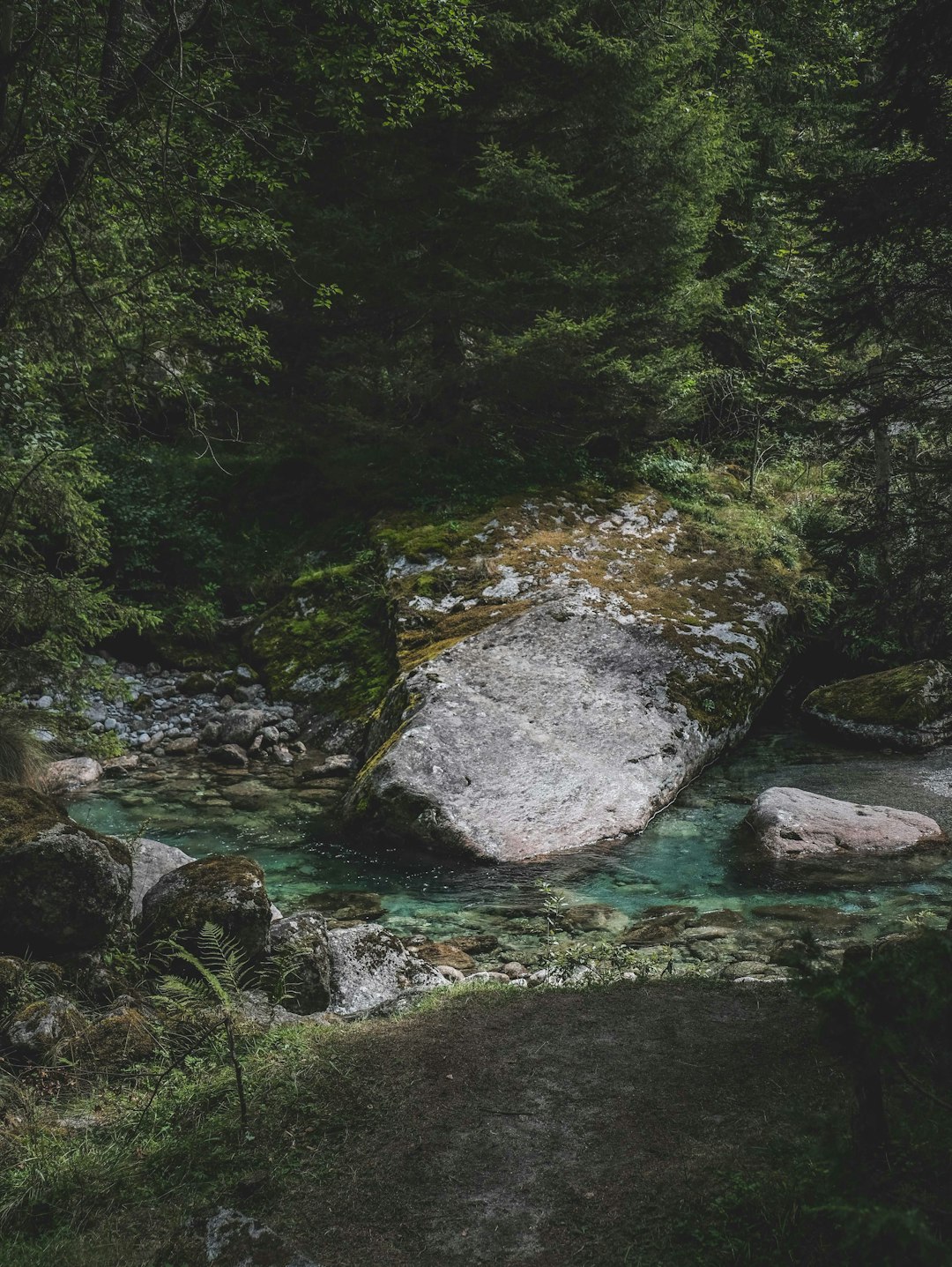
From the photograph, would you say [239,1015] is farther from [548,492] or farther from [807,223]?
[548,492]

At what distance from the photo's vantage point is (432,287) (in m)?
14.0

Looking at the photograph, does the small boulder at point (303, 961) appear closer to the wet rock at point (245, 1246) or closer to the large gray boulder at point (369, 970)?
the large gray boulder at point (369, 970)

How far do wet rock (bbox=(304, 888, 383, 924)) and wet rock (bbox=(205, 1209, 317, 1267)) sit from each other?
13.2ft

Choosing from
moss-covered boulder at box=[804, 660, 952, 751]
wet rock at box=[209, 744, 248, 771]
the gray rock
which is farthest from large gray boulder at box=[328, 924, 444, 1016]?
moss-covered boulder at box=[804, 660, 952, 751]

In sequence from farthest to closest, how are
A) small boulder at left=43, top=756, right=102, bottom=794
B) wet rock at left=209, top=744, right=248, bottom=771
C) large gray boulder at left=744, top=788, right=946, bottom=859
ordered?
wet rock at left=209, top=744, right=248, bottom=771
small boulder at left=43, top=756, right=102, bottom=794
large gray boulder at left=744, top=788, right=946, bottom=859

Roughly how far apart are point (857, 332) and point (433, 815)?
17.3ft

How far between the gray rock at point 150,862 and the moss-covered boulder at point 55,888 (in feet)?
2.91

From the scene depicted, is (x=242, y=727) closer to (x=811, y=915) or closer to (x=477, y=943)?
(x=477, y=943)

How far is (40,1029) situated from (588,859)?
4.68m

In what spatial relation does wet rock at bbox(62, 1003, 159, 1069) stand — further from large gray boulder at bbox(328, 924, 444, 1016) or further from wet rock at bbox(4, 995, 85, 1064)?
large gray boulder at bbox(328, 924, 444, 1016)

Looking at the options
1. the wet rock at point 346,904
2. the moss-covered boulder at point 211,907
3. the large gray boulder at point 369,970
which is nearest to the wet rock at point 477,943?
the large gray boulder at point 369,970

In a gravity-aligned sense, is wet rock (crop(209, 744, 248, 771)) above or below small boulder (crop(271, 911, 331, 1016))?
below

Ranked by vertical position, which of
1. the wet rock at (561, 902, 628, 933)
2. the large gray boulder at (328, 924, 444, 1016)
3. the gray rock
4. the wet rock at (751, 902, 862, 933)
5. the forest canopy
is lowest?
the wet rock at (561, 902, 628, 933)

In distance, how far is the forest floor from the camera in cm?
225
